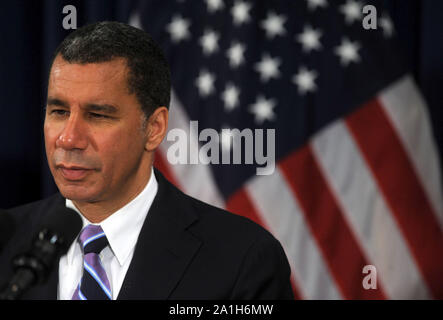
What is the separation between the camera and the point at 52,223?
0.72 m

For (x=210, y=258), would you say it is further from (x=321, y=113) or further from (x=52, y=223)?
(x=321, y=113)

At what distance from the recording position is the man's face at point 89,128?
2.95 feet

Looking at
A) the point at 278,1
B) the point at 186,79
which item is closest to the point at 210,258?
the point at 186,79

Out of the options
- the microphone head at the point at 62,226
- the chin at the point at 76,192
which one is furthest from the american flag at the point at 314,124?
the microphone head at the point at 62,226

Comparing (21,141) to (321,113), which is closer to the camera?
(321,113)

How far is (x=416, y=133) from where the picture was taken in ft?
6.67

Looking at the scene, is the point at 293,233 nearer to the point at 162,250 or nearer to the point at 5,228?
the point at 162,250

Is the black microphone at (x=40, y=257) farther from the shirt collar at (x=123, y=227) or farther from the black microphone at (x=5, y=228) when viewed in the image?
the shirt collar at (x=123, y=227)

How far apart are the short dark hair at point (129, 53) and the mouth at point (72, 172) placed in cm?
19

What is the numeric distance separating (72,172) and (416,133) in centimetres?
151

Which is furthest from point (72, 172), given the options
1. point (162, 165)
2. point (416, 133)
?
point (416, 133)

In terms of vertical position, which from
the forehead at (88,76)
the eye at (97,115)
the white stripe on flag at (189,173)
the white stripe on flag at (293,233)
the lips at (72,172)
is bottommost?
the white stripe on flag at (293,233)

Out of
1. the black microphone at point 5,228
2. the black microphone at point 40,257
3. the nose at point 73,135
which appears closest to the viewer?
the black microphone at point 40,257

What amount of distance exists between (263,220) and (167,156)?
1.45ft
